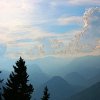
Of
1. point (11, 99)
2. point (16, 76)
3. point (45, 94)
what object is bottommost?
point (11, 99)

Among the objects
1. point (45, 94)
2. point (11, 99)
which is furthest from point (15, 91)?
point (45, 94)

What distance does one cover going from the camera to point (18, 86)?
1139 inches

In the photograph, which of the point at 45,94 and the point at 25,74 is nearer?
the point at 25,74

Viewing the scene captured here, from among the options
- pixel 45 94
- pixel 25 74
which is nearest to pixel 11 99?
pixel 25 74

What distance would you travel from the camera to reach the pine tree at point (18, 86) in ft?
93.7

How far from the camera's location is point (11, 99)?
28484 millimetres

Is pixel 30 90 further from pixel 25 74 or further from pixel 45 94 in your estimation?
pixel 45 94

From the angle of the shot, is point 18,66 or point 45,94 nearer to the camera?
point 18,66

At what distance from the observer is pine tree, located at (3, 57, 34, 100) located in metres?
28.5

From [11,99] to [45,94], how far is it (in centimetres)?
1444

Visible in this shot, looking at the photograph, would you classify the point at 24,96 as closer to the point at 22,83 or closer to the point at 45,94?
the point at 22,83

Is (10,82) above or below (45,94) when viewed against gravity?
below

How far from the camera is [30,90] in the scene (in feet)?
96.1

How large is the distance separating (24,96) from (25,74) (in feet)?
6.46
